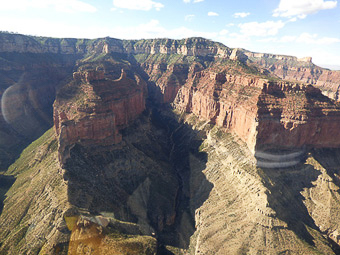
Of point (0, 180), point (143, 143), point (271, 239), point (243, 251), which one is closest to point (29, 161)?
point (0, 180)

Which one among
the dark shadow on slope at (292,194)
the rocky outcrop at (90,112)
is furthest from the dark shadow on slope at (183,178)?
the rocky outcrop at (90,112)

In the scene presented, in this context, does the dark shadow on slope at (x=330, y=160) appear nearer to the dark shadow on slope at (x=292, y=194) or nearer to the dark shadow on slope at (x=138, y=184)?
the dark shadow on slope at (x=292, y=194)

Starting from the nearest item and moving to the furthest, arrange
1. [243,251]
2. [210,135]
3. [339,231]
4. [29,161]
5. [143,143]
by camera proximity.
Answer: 1. [243,251]
2. [339,231]
3. [29,161]
4. [143,143]
5. [210,135]

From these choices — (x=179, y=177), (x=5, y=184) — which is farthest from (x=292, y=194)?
(x=5, y=184)

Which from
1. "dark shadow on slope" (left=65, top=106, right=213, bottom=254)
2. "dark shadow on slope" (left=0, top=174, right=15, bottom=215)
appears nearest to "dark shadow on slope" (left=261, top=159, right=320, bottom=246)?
"dark shadow on slope" (left=65, top=106, right=213, bottom=254)

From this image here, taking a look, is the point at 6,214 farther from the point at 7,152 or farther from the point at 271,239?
the point at 271,239

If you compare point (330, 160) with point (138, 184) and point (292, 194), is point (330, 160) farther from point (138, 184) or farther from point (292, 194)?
point (138, 184)

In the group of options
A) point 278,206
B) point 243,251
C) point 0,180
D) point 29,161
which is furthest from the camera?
point 29,161
